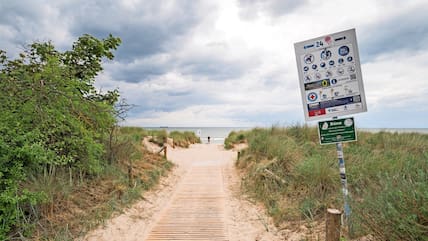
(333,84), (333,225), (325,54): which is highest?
(325,54)

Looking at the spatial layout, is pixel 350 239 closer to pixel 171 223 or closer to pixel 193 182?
pixel 171 223

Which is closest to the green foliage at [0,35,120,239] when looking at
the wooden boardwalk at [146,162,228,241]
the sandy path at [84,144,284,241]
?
the sandy path at [84,144,284,241]

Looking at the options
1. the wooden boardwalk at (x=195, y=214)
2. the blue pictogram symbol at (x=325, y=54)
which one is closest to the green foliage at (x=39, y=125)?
the wooden boardwalk at (x=195, y=214)

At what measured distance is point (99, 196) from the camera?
5.19 meters

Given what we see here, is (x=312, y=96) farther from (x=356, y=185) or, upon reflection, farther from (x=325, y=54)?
(x=356, y=185)

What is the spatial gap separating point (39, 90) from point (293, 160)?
6055 mm

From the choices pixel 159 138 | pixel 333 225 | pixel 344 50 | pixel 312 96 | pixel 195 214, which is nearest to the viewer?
pixel 333 225

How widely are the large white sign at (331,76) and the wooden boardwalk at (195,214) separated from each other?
2574mm

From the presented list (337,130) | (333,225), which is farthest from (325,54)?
(333,225)

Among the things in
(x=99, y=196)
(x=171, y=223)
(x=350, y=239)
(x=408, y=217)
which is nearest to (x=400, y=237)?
(x=408, y=217)

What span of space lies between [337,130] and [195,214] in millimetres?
3145

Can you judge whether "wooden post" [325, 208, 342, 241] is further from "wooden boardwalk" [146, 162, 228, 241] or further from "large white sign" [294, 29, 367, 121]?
"wooden boardwalk" [146, 162, 228, 241]

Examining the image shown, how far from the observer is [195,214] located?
16.5ft

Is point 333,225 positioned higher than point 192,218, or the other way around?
point 333,225
